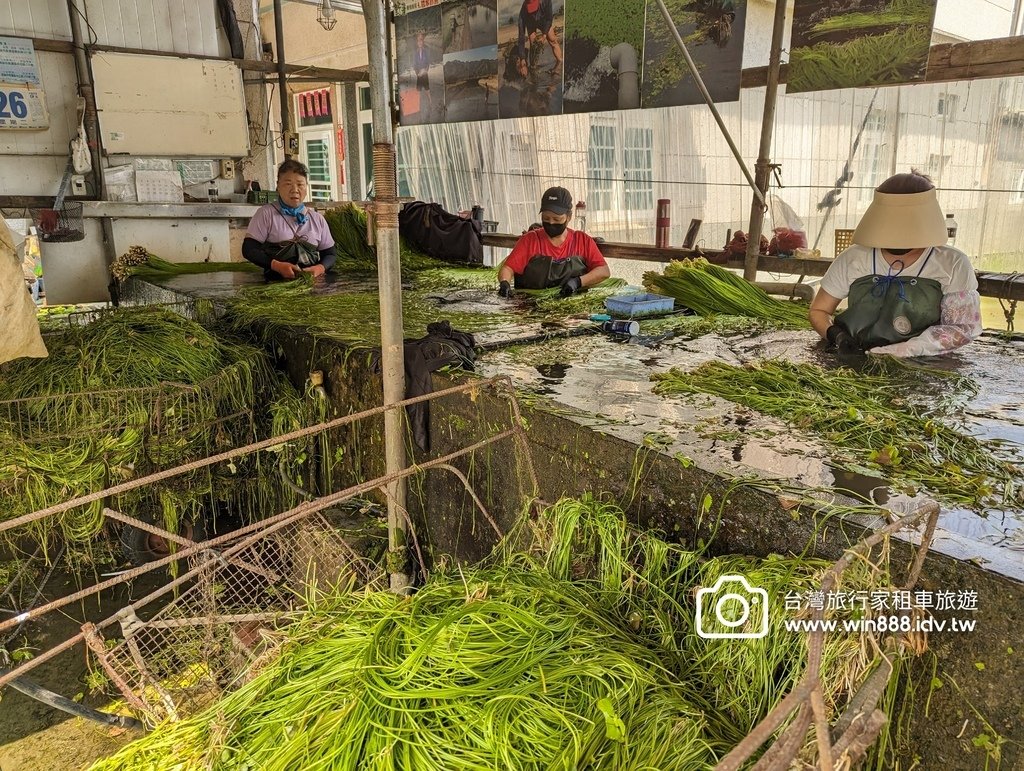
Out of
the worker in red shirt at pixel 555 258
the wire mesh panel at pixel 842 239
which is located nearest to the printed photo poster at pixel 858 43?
the wire mesh panel at pixel 842 239

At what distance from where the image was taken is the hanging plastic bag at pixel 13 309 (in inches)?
107

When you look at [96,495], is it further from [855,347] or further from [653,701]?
[855,347]

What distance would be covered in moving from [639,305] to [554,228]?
1600 millimetres

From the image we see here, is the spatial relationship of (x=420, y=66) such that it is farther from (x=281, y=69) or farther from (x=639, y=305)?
(x=639, y=305)

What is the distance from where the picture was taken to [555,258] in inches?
254

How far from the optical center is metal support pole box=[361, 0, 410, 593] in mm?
2719

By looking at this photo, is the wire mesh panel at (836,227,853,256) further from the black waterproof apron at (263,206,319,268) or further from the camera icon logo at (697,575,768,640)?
the black waterproof apron at (263,206,319,268)

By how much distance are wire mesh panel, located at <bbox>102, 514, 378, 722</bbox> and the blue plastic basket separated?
99.9 inches

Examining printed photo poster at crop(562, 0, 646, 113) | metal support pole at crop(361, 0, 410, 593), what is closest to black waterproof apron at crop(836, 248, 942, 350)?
metal support pole at crop(361, 0, 410, 593)

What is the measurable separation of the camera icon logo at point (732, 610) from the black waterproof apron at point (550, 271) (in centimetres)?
442

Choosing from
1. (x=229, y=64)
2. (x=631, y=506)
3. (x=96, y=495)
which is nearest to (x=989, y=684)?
(x=631, y=506)

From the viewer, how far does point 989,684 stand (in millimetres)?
1814

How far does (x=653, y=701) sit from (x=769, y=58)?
17.8 ft

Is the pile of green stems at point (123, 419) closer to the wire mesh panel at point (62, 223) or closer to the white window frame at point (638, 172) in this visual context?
the wire mesh panel at point (62, 223)
